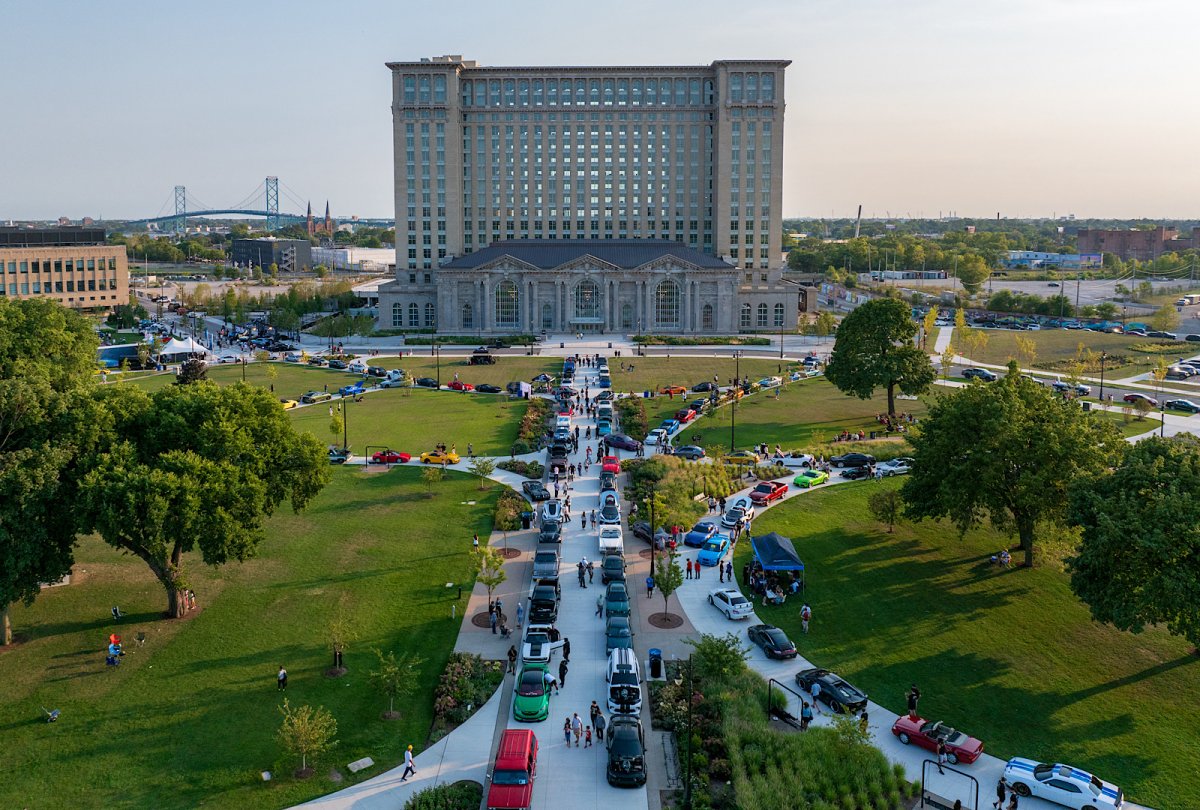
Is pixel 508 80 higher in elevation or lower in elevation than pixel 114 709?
higher

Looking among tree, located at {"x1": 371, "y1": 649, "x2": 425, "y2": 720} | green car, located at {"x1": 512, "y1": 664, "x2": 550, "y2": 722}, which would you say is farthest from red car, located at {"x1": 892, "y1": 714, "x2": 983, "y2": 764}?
tree, located at {"x1": 371, "y1": 649, "x2": 425, "y2": 720}

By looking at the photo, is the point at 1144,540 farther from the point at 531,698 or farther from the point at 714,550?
the point at 531,698

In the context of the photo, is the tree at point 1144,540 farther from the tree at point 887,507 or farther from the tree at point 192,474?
the tree at point 192,474

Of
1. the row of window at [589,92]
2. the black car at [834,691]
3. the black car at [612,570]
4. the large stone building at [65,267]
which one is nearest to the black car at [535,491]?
the black car at [612,570]

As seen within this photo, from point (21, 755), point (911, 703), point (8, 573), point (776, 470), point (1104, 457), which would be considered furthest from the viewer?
point (776, 470)

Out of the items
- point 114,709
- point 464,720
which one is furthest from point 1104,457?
point 114,709

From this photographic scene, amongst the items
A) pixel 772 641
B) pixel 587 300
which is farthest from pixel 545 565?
pixel 587 300

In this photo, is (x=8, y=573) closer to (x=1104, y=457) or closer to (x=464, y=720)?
(x=464, y=720)
